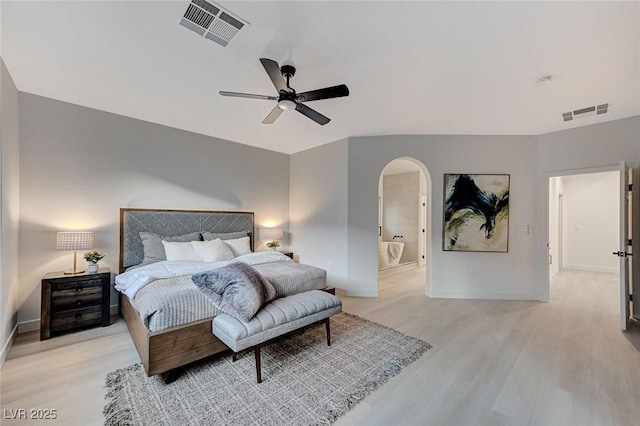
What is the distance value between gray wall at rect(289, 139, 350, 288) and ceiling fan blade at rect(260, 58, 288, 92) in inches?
95.8

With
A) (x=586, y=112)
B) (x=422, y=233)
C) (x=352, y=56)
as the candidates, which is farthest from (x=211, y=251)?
(x=422, y=233)

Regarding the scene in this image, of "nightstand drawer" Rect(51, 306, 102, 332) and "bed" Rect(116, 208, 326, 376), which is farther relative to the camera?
"nightstand drawer" Rect(51, 306, 102, 332)

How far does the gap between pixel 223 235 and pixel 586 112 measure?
543cm

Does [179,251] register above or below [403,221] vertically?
below

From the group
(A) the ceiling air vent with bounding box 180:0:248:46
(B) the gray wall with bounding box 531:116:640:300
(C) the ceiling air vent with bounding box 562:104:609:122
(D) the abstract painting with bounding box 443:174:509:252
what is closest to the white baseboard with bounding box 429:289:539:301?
(B) the gray wall with bounding box 531:116:640:300

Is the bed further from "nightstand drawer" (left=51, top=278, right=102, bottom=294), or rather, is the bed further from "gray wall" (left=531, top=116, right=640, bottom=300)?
"gray wall" (left=531, top=116, right=640, bottom=300)

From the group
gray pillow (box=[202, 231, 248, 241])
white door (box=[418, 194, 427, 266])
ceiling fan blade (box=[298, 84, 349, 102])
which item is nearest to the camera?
ceiling fan blade (box=[298, 84, 349, 102])

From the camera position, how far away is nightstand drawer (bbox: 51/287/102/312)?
2.80m

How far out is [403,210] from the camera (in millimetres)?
7734

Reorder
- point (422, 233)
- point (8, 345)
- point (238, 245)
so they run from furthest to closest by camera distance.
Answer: point (422, 233) → point (238, 245) → point (8, 345)

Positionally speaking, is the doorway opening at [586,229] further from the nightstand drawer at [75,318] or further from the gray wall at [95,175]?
the nightstand drawer at [75,318]

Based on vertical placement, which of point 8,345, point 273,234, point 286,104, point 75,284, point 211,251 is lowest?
point 8,345

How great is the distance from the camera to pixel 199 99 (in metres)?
3.15

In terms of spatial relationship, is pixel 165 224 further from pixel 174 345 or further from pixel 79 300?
pixel 174 345
